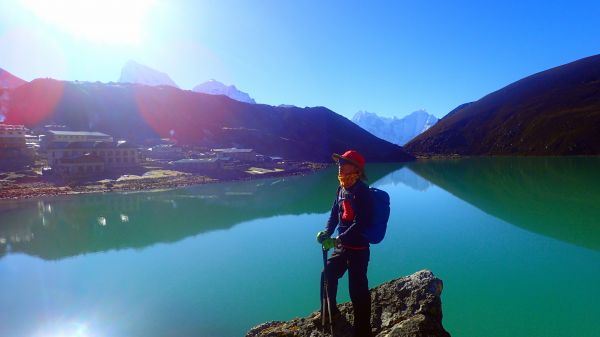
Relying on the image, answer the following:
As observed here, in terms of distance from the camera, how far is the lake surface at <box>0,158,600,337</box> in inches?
550

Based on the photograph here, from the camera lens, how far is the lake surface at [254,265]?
13977 millimetres

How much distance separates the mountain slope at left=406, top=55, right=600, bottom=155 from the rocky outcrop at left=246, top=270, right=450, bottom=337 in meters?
157

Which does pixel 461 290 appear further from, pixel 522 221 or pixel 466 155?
pixel 466 155

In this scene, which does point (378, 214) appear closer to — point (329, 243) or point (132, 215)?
point (329, 243)

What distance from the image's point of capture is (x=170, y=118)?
469 feet

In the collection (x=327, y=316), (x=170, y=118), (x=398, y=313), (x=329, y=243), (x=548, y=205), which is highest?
(x=170, y=118)

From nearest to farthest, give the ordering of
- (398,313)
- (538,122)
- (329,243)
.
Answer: (329,243) → (398,313) → (538,122)

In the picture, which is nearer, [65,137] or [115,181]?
[115,181]

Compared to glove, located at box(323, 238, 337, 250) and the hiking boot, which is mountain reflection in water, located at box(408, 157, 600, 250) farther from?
glove, located at box(323, 238, 337, 250)

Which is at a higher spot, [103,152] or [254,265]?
[103,152]

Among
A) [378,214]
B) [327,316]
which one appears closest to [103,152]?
[327,316]

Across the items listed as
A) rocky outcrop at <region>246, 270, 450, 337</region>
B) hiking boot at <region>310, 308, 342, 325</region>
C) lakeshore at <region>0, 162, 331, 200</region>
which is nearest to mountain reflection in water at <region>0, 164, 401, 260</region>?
lakeshore at <region>0, 162, 331, 200</region>

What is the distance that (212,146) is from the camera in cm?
12194

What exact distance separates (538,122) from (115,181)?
543 feet
